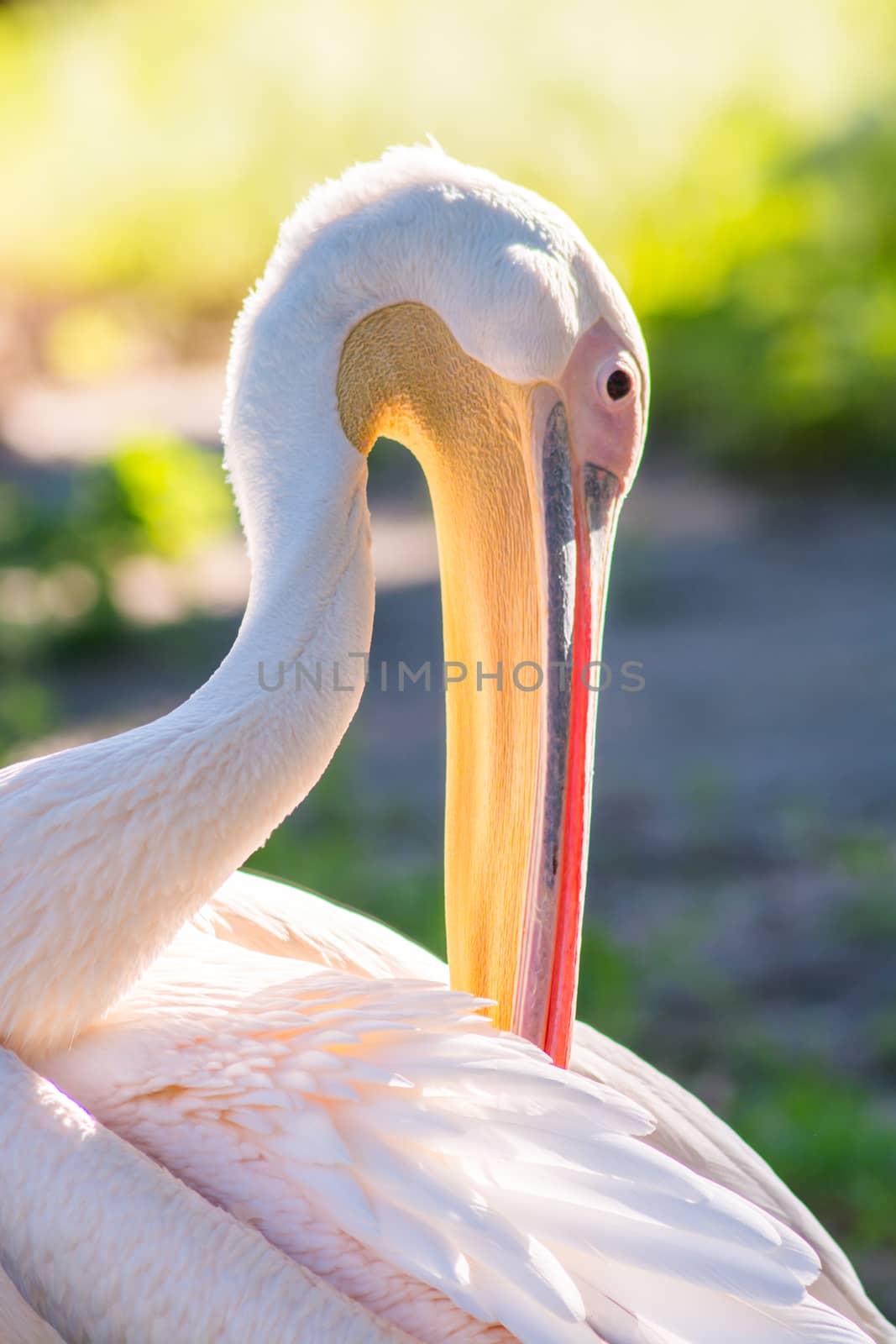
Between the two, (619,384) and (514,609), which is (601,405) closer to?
(619,384)

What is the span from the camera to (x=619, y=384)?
188cm

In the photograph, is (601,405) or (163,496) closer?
(601,405)

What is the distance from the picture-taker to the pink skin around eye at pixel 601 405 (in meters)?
1.87

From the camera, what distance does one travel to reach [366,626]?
1940mm

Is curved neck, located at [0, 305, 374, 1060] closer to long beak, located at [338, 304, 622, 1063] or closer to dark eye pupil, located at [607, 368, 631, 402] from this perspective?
long beak, located at [338, 304, 622, 1063]

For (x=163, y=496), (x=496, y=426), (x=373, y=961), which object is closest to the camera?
(x=496, y=426)

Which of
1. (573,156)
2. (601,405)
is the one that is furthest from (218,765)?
(573,156)

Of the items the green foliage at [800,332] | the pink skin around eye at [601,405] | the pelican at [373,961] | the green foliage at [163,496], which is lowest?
the pelican at [373,961]

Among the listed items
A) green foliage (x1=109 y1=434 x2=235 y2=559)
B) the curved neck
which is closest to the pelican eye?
the curved neck

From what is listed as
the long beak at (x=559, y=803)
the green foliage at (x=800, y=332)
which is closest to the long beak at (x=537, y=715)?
the long beak at (x=559, y=803)

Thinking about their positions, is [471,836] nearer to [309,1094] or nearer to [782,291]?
[309,1094]

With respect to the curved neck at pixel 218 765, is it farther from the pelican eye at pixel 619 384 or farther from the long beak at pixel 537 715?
the pelican eye at pixel 619 384

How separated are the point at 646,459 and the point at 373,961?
5998 millimetres

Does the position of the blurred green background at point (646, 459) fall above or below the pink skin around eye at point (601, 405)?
above
